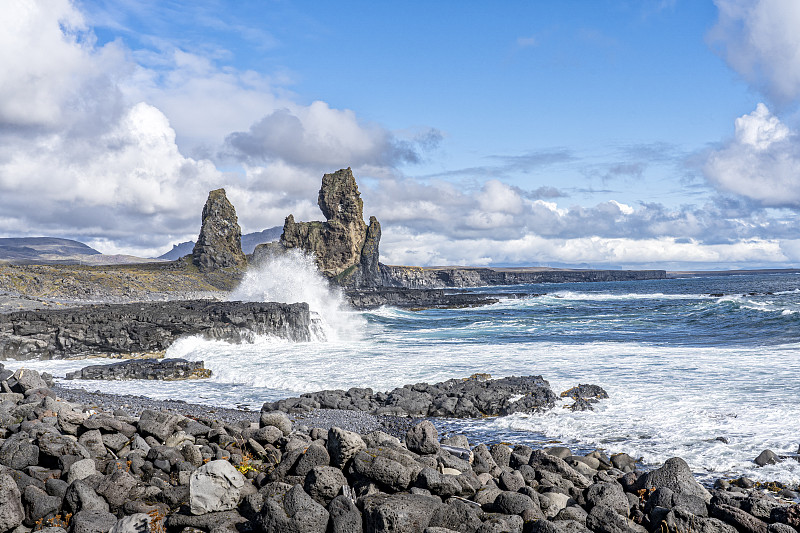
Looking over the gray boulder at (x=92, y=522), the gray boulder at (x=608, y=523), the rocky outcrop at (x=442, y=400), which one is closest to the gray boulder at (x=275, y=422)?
the gray boulder at (x=92, y=522)

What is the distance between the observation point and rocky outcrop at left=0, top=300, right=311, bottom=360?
24219 mm

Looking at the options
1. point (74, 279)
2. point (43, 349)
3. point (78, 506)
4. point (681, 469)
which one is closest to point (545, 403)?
point (681, 469)

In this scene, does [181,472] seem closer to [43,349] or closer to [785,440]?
[785,440]

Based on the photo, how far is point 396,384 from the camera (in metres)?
16.5

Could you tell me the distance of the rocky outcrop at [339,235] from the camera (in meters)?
115

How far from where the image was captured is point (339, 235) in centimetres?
11675

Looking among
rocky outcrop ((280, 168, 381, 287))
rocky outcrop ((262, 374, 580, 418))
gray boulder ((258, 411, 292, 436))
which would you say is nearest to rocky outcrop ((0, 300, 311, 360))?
rocky outcrop ((262, 374, 580, 418))

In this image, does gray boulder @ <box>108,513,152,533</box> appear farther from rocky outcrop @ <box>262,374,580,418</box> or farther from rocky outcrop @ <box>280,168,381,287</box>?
rocky outcrop @ <box>280,168,381,287</box>

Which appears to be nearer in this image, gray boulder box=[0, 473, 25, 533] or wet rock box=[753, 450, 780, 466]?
gray boulder box=[0, 473, 25, 533]

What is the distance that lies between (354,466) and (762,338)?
26037mm

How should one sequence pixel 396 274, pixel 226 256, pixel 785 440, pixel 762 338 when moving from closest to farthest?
Answer: pixel 785 440 < pixel 762 338 < pixel 226 256 < pixel 396 274

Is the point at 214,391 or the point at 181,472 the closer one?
the point at 181,472

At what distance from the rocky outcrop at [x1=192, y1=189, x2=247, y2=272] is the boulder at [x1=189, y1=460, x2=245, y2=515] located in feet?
311

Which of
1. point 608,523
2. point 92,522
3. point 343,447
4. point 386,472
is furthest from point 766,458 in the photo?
point 92,522
